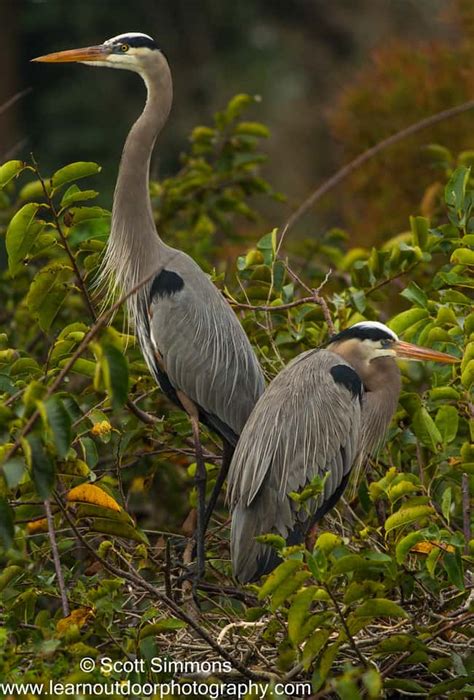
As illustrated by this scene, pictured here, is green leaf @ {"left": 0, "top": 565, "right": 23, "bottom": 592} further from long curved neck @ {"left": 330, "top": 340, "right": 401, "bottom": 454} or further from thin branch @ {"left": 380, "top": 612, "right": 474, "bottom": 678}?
long curved neck @ {"left": 330, "top": 340, "right": 401, "bottom": 454}

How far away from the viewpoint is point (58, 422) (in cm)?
250

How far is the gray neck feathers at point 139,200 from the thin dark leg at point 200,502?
59 cm

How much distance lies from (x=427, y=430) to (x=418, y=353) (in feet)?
1.32

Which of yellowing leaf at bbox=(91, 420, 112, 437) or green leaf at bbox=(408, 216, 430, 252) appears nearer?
yellowing leaf at bbox=(91, 420, 112, 437)

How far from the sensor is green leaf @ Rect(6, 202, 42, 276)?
338 cm

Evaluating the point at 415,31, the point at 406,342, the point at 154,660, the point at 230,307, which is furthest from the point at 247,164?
the point at 415,31

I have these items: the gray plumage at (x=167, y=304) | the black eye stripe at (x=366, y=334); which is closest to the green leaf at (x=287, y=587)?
the black eye stripe at (x=366, y=334)

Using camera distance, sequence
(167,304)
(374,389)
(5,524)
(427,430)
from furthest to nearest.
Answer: (167,304) → (374,389) → (427,430) → (5,524)

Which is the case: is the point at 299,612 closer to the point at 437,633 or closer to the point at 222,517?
the point at 437,633

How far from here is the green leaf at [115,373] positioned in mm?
2490

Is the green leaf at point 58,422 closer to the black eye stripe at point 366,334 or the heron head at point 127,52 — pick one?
the black eye stripe at point 366,334

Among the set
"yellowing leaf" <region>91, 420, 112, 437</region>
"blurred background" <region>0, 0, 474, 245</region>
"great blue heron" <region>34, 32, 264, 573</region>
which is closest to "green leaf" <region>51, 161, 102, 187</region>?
"yellowing leaf" <region>91, 420, 112, 437</region>

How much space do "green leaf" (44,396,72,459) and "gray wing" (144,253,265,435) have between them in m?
1.84

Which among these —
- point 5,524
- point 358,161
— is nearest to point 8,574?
point 5,524
